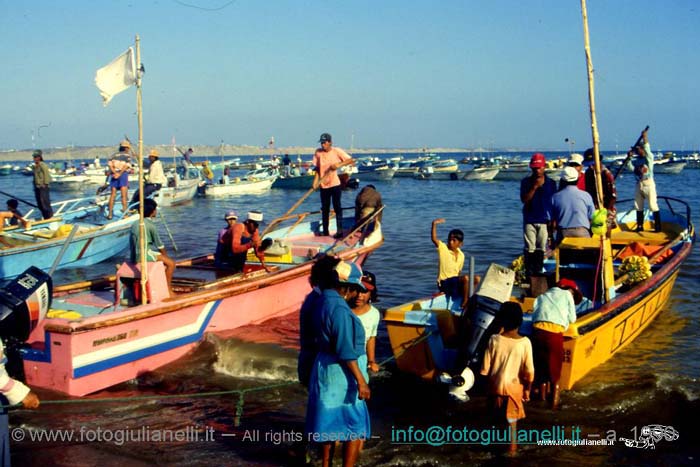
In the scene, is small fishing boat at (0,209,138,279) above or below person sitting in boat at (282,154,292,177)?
below

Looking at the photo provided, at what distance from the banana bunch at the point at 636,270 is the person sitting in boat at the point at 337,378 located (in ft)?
18.7

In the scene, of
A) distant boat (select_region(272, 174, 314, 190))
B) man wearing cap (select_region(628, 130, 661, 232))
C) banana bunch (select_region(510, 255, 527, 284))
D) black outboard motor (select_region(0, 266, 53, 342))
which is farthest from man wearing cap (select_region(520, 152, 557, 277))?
distant boat (select_region(272, 174, 314, 190))

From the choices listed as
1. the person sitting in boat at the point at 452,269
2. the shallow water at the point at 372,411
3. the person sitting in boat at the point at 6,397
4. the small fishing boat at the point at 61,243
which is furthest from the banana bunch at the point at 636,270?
the small fishing boat at the point at 61,243

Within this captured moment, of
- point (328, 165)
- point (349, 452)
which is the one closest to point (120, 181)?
point (328, 165)

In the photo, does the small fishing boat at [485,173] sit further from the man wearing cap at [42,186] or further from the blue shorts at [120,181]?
the man wearing cap at [42,186]

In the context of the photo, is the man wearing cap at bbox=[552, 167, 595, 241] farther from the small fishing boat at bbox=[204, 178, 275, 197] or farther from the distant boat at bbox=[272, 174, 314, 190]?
the distant boat at bbox=[272, 174, 314, 190]

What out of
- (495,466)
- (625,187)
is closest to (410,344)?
(495,466)

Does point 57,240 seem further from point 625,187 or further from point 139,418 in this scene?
point 625,187

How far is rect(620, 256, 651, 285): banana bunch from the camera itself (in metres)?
8.96

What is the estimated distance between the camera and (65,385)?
703 centimetres

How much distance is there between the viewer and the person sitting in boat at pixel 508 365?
18.4 ft

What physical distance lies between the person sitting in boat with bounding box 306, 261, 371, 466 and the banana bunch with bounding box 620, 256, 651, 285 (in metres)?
5.69

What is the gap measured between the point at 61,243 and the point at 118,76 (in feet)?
24.1

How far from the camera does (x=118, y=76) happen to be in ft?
24.3
